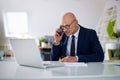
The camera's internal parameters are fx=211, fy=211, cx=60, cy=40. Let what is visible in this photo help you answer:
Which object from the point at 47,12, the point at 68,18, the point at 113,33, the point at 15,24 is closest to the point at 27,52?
the point at 68,18

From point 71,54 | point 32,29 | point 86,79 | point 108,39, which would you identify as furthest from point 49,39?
point 86,79

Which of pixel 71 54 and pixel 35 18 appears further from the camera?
pixel 35 18

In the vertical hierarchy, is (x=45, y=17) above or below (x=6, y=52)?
above

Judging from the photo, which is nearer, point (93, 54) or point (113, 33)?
point (93, 54)

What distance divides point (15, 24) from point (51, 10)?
1.14 m

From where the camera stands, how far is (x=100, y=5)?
551 centimetres

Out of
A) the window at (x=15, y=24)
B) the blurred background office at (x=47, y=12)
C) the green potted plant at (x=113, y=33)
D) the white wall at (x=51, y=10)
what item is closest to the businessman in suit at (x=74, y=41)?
the green potted plant at (x=113, y=33)

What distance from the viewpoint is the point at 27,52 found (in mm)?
1551

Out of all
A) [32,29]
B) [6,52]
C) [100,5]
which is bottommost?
[6,52]

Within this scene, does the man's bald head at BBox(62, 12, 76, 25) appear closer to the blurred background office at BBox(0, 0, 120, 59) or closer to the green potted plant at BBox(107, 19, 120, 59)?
the green potted plant at BBox(107, 19, 120, 59)

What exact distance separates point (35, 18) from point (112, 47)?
2.19 metres

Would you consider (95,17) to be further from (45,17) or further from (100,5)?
(45,17)

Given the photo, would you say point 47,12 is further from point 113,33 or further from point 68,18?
point 68,18

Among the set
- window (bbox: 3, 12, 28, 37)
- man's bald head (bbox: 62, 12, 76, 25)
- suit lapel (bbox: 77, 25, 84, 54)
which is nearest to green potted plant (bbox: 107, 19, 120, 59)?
window (bbox: 3, 12, 28, 37)
